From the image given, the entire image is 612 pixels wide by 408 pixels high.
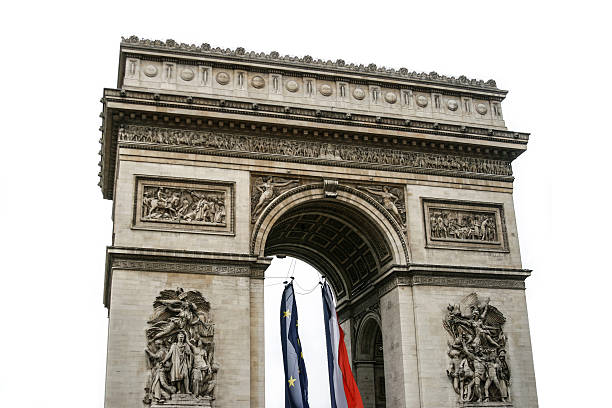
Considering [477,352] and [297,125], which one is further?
[297,125]

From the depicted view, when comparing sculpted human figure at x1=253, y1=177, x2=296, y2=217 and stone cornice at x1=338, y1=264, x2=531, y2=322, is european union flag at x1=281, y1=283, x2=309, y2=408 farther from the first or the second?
sculpted human figure at x1=253, y1=177, x2=296, y2=217

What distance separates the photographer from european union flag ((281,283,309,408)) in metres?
25.2

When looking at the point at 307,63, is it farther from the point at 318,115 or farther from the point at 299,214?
the point at 299,214

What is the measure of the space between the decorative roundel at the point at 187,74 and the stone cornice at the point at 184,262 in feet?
19.9

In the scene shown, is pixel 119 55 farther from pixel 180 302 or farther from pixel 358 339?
pixel 358 339

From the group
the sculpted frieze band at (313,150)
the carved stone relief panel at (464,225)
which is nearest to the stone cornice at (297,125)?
the sculpted frieze band at (313,150)

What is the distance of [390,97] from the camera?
27656 millimetres

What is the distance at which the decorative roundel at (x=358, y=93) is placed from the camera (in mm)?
27297

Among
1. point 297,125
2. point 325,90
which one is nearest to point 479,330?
point 297,125

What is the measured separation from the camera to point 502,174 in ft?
91.5

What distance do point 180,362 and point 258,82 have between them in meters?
9.89

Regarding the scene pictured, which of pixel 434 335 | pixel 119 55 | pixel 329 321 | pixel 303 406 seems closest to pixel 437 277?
pixel 434 335

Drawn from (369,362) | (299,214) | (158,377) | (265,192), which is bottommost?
(158,377)

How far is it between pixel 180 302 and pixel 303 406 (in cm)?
570
